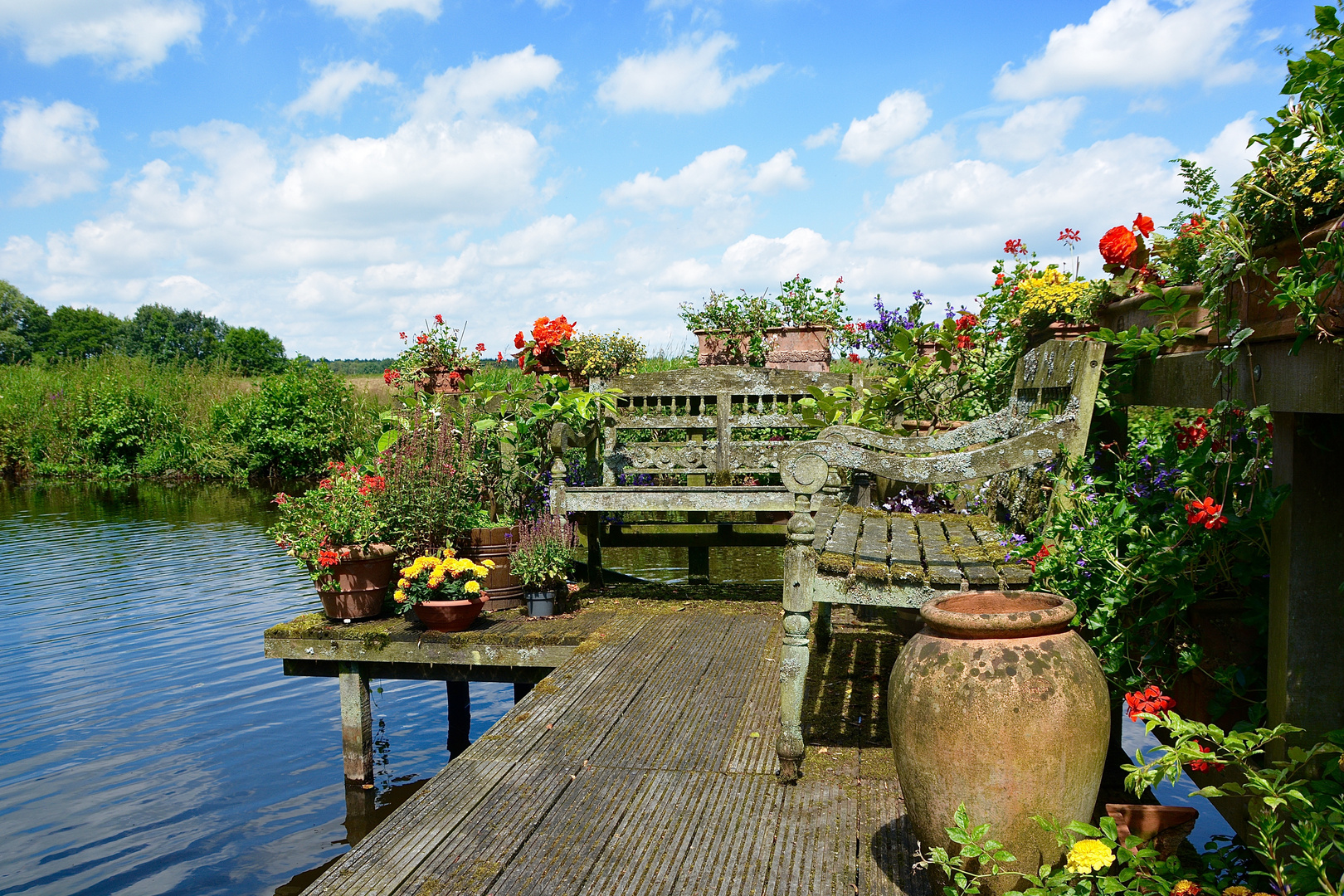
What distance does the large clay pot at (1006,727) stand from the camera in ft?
6.46

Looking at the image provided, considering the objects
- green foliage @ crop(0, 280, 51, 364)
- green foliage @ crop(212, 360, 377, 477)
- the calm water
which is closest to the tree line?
green foliage @ crop(0, 280, 51, 364)

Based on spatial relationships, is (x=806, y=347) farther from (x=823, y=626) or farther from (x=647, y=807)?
(x=647, y=807)

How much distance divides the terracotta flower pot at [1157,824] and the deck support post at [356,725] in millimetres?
4030

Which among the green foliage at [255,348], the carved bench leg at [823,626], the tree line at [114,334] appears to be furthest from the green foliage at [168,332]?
the carved bench leg at [823,626]

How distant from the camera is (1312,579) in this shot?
193 centimetres

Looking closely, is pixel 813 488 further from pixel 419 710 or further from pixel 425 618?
pixel 419 710

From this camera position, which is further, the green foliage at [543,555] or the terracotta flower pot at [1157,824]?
the green foliage at [543,555]

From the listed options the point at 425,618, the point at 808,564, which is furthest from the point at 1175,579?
the point at 425,618

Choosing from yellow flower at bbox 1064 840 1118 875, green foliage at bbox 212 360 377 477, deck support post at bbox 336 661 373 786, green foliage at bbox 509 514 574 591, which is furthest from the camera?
green foliage at bbox 212 360 377 477

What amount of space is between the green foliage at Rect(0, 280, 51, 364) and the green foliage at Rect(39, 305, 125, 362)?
69 centimetres

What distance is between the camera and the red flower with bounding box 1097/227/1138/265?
3014 millimetres

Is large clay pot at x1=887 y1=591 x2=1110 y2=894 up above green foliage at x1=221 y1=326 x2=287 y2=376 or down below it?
below

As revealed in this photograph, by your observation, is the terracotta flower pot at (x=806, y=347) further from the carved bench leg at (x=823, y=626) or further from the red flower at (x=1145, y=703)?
the red flower at (x=1145, y=703)

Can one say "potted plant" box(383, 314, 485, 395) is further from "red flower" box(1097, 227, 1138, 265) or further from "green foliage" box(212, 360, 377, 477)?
"green foliage" box(212, 360, 377, 477)
